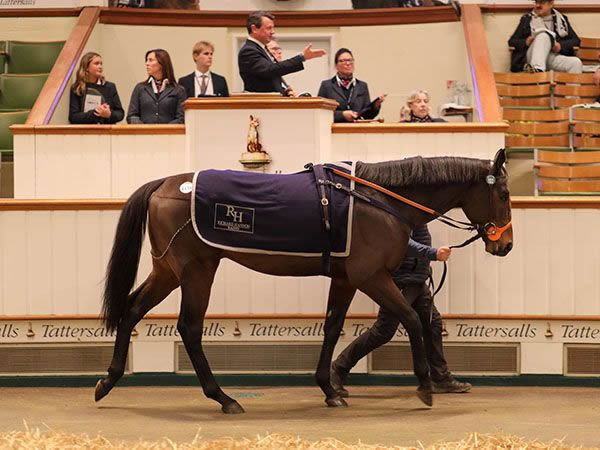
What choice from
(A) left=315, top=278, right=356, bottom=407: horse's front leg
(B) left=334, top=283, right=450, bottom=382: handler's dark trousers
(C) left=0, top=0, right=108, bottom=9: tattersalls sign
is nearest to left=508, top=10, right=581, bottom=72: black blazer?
(C) left=0, top=0, right=108, bottom=9: tattersalls sign

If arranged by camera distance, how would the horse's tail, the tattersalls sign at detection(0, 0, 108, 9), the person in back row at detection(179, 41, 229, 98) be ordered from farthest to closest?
the tattersalls sign at detection(0, 0, 108, 9)
the person in back row at detection(179, 41, 229, 98)
the horse's tail

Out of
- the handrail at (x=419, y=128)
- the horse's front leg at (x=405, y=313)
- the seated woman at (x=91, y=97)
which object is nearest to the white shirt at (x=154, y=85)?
the seated woman at (x=91, y=97)

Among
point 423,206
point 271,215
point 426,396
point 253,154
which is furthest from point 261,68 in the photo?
point 426,396

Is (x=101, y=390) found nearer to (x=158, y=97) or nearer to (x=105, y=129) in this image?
(x=105, y=129)

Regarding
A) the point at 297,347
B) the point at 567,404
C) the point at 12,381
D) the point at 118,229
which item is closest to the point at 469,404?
the point at 567,404

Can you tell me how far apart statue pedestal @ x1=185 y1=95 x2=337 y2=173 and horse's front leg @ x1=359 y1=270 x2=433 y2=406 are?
1.44m

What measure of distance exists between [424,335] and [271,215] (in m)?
1.55

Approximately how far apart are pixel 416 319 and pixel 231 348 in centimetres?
181

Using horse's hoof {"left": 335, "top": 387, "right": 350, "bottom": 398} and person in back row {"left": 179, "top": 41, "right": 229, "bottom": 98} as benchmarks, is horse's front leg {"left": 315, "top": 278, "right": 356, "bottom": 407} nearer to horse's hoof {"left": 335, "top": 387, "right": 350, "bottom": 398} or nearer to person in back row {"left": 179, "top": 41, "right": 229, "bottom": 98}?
horse's hoof {"left": 335, "top": 387, "right": 350, "bottom": 398}

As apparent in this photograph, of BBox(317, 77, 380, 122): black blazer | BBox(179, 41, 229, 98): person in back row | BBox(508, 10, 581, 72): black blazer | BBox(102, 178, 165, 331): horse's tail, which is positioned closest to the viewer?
BBox(102, 178, 165, 331): horse's tail

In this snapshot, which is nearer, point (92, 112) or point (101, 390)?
point (101, 390)

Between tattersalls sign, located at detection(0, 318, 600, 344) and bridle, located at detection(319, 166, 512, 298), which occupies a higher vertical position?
bridle, located at detection(319, 166, 512, 298)

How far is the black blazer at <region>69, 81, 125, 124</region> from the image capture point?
35.9 ft

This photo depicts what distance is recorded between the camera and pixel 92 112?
35.8ft
